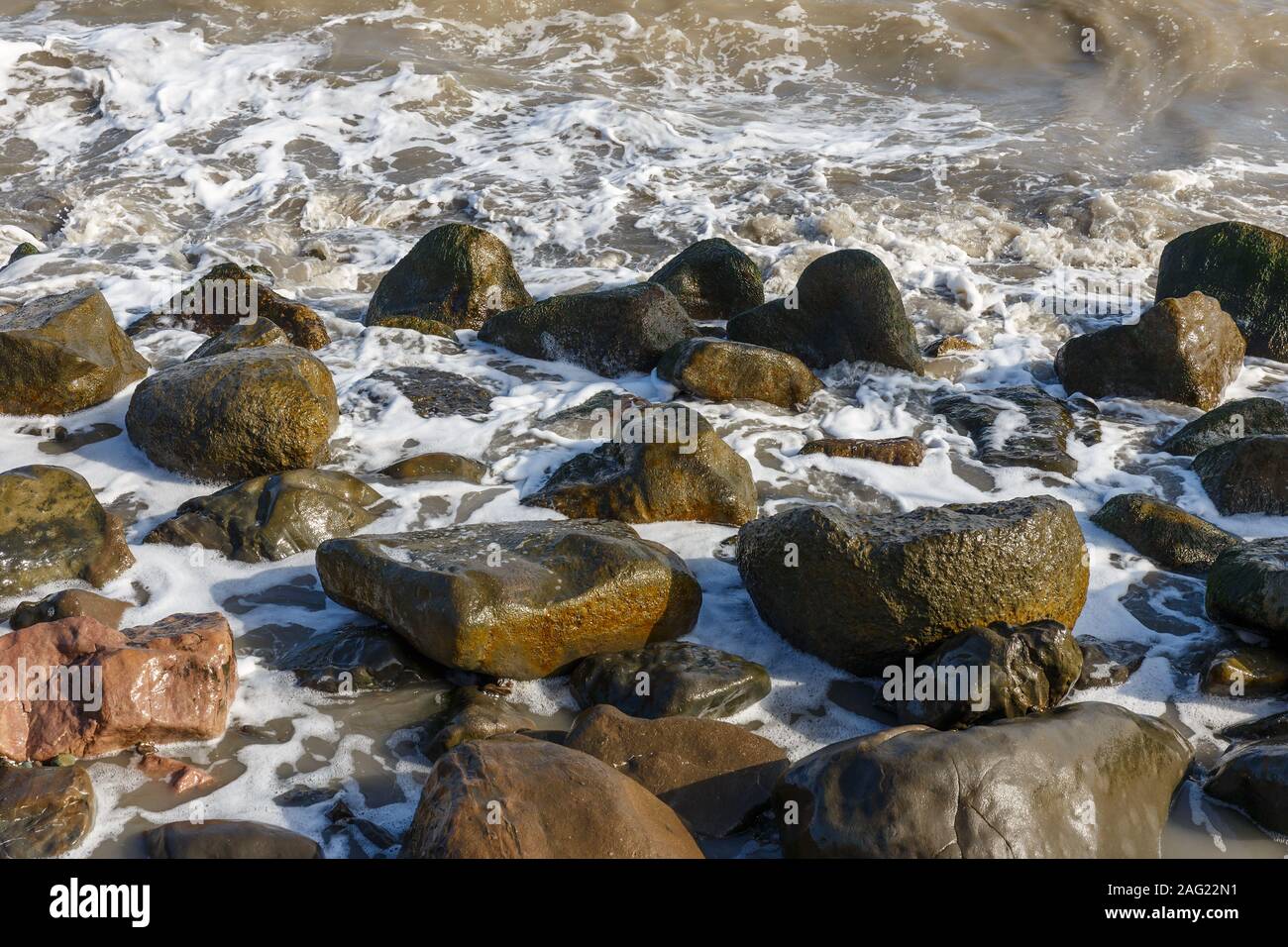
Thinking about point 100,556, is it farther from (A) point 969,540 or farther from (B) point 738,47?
(B) point 738,47

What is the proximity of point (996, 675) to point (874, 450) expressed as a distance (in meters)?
2.40

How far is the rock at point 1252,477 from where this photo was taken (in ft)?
19.4

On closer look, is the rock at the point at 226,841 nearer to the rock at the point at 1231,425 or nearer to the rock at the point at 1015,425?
the rock at the point at 1015,425

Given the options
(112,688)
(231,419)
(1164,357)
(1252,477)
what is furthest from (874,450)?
(112,688)

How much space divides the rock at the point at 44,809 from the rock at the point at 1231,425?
5.90 meters

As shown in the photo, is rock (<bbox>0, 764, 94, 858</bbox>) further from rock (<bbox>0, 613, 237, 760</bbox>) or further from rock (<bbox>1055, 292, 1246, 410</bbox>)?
rock (<bbox>1055, 292, 1246, 410</bbox>)

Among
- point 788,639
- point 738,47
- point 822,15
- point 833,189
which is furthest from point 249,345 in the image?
point 822,15

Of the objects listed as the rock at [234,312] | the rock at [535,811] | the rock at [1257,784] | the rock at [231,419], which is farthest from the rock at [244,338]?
the rock at [1257,784]

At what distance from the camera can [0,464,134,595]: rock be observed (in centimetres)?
474

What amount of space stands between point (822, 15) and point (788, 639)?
13775 millimetres

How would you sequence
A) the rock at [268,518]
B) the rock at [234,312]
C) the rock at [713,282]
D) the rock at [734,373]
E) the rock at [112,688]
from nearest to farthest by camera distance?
the rock at [112,688] → the rock at [268,518] → the rock at [734,373] → the rock at [234,312] → the rock at [713,282]

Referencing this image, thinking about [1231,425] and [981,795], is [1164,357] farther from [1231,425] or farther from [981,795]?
[981,795]

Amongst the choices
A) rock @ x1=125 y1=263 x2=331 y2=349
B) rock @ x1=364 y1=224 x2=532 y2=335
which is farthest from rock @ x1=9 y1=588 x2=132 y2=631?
rock @ x1=364 y1=224 x2=532 y2=335

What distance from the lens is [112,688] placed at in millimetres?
3887
